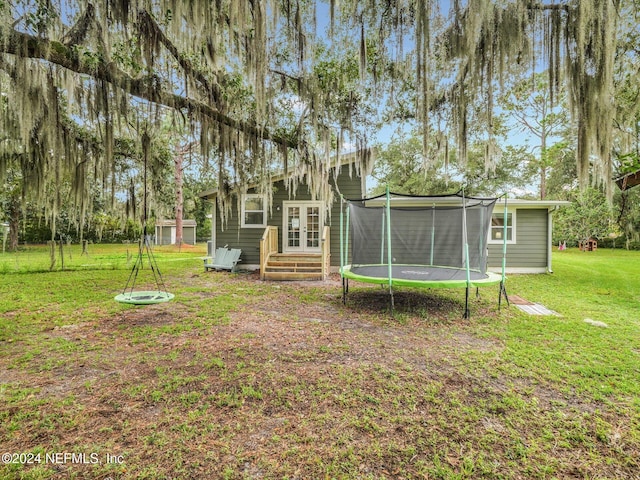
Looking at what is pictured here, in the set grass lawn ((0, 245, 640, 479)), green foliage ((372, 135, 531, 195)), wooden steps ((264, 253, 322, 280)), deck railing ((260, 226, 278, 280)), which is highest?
green foliage ((372, 135, 531, 195))

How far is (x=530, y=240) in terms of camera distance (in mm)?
9203

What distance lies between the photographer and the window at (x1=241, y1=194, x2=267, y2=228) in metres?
9.59

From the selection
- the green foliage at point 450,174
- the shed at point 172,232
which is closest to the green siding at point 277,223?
the green foliage at point 450,174

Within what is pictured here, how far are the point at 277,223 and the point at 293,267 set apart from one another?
192cm

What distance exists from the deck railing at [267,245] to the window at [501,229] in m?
6.64

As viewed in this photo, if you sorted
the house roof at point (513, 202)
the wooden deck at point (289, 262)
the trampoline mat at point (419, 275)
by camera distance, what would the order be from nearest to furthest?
1. the trampoline mat at point (419, 275)
2. the wooden deck at point (289, 262)
3. the house roof at point (513, 202)

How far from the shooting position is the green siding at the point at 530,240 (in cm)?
914

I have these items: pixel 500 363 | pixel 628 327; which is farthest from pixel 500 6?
pixel 628 327

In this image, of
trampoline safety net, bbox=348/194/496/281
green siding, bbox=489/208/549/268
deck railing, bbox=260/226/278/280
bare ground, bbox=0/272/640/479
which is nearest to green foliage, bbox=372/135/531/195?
green siding, bbox=489/208/549/268

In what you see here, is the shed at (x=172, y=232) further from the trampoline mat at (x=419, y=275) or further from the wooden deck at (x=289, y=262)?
the trampoline mat at (x=419, y=275)

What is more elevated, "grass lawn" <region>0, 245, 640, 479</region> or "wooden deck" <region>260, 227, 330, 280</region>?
"wooden deck" <region>260, 227, 330, 280</region>

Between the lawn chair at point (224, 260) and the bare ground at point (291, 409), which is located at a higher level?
the lawn chair at point (224, 260)

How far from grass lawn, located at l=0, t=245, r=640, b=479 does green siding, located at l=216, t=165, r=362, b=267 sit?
16.3ft

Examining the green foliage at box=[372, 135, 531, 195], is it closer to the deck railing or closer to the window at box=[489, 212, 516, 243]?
the window at box=[489, 212, 516, 243]
